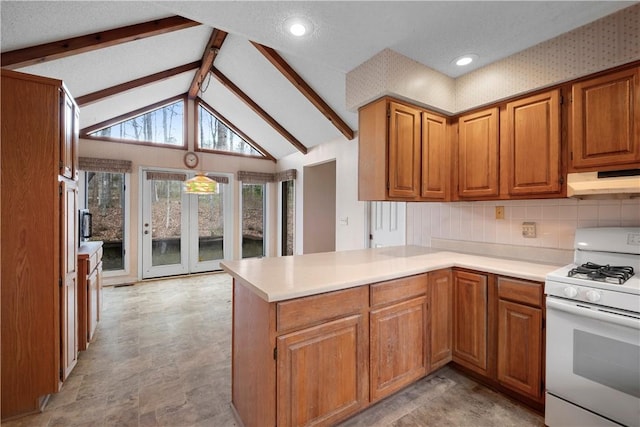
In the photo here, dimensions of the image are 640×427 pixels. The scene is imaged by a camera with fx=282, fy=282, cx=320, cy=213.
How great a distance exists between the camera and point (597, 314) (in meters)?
1.46

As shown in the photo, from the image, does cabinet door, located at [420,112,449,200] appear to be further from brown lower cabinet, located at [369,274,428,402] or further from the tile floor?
the tile floor

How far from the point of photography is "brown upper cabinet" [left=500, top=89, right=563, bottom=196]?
6.44 feet

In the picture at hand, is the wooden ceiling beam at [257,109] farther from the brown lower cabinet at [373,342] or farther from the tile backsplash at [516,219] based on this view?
the brown lower cabinet at [373,342]

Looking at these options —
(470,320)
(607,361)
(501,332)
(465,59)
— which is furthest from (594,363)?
(465,59)

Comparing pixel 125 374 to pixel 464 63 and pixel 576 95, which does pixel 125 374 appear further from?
pixel 576 95

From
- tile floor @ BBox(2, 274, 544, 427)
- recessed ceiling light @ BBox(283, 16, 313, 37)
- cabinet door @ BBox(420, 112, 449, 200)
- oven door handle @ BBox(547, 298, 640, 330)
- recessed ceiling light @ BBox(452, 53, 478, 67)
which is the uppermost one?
recessed ceiling light @ BBox(452, 53, 478, 67)

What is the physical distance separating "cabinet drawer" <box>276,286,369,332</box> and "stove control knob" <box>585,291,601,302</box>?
1.15 metres

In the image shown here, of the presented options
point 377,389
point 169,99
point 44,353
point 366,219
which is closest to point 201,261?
point 169,99

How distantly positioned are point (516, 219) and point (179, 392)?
117 inches

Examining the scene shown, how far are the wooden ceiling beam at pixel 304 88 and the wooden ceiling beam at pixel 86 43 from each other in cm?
88

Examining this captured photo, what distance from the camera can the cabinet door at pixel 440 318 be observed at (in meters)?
2.05

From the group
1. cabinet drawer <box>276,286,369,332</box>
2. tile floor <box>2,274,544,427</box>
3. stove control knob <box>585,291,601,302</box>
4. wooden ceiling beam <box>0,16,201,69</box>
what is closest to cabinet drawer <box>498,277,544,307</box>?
stove control knob <box>585,291,601,302</box>

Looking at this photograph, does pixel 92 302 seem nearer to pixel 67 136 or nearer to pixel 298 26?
pixel 67 136

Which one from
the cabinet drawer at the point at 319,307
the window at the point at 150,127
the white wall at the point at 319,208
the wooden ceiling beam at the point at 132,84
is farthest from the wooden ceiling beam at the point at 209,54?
the cabinet drawer at the point at 319,307
